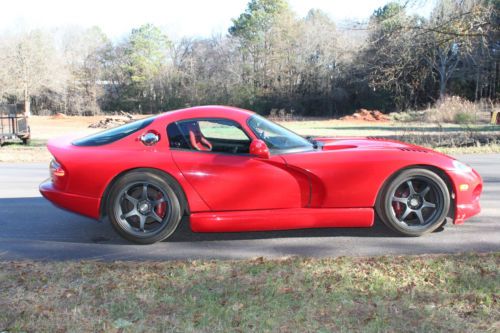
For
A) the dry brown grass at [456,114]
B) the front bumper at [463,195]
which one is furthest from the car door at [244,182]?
the dry brown grass at [456,114]

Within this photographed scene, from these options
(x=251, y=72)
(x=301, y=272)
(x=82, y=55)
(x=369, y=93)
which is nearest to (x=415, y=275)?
(x=301, y=272)

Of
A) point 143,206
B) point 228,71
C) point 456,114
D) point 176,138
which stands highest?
point 228,71

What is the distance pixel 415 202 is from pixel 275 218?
1.42 meters

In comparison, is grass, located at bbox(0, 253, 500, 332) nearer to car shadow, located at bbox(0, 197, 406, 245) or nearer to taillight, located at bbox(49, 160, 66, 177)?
car shadow, located at bbox(0, 197, 406, 245)

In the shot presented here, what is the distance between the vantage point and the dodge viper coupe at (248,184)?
15.3ft

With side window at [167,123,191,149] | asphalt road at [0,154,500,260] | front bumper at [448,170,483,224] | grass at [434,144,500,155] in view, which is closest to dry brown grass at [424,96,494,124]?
grass at [434,144,500,155]

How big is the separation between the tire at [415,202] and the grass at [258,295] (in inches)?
28.7

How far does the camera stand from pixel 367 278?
3586 mm

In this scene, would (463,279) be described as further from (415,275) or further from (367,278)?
(367,278)

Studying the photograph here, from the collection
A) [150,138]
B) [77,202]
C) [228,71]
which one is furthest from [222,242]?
[228,71]

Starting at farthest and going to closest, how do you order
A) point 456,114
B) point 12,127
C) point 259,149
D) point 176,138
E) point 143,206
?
point 456,114 → point 12,127 → point 176,138 → point 143,206 → point 259,149

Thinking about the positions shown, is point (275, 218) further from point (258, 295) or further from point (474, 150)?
point (474, 150)

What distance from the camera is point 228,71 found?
59094 mm

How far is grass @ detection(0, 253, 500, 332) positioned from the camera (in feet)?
9.39
